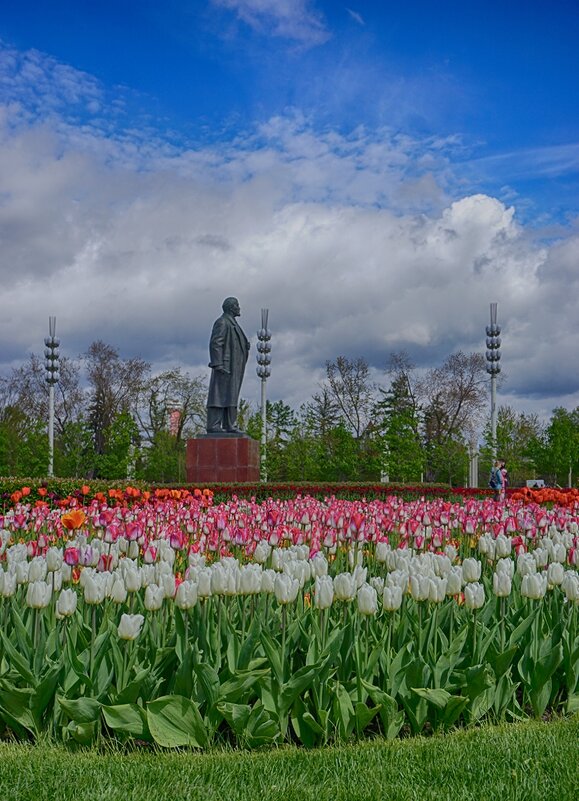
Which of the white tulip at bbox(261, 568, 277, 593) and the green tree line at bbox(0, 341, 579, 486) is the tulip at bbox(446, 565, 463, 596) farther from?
the green tree line at bbox(0, 341, 579, 486)

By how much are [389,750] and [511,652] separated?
728 millimetres

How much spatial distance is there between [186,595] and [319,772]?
979 millimetres

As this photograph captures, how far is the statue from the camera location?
20172mm

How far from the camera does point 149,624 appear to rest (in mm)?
4062

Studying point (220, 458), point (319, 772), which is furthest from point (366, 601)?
point (220, 458)

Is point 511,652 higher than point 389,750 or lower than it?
higher

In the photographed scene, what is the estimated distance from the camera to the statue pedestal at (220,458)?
778 inches

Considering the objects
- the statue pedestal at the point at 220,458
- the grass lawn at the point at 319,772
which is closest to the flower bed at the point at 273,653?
the grass lawn at the point at 319,772

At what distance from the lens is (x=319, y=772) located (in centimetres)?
344

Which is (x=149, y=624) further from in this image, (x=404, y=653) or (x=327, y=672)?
(x=404, y=653)

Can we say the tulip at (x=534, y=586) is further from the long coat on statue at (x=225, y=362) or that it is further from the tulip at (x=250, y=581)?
the long coat on statue at (x=225, y=362)

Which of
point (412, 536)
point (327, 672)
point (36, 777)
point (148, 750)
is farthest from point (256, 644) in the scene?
point (412, 536)

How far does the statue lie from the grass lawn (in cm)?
1653

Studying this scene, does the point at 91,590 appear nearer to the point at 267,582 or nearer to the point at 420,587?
the point at 267,582
